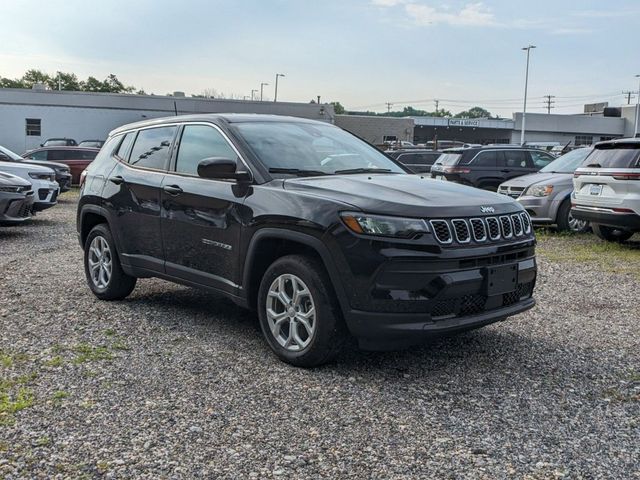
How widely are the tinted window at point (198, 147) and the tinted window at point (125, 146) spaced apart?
3.04 ft

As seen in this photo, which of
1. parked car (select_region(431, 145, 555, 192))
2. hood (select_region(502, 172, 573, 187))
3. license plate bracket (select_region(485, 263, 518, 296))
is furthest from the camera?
parked car (select_region(431, 145, 555, 192))

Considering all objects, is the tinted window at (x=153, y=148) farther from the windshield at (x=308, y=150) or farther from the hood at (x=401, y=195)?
the hood at (x=401, y=195)

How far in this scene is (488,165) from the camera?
16.8 metres

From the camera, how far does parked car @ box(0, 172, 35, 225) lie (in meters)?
11.2

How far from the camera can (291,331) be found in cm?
460

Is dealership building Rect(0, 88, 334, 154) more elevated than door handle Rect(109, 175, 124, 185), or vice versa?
dealership building Rect(0, 88, 334, 154)

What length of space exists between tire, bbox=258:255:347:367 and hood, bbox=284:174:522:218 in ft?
1.61

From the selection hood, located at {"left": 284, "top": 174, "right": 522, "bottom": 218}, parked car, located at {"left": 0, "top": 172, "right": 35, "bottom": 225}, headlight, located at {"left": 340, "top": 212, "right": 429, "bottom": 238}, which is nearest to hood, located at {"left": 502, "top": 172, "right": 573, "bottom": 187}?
hood, located at {"left": 284, "top": 174, "right": 522, "bottom": 218}

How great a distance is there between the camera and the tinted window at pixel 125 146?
6512mm

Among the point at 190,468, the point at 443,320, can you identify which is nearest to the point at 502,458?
the point at 443,320

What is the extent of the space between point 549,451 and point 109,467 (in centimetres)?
215

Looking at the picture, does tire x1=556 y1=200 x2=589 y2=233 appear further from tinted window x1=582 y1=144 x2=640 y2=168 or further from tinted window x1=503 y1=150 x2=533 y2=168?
tinted window x1=503 y1=150 x2=533 y2=168

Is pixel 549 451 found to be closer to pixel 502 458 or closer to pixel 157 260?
pixel 502 458

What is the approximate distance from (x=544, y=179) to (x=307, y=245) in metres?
9.05
